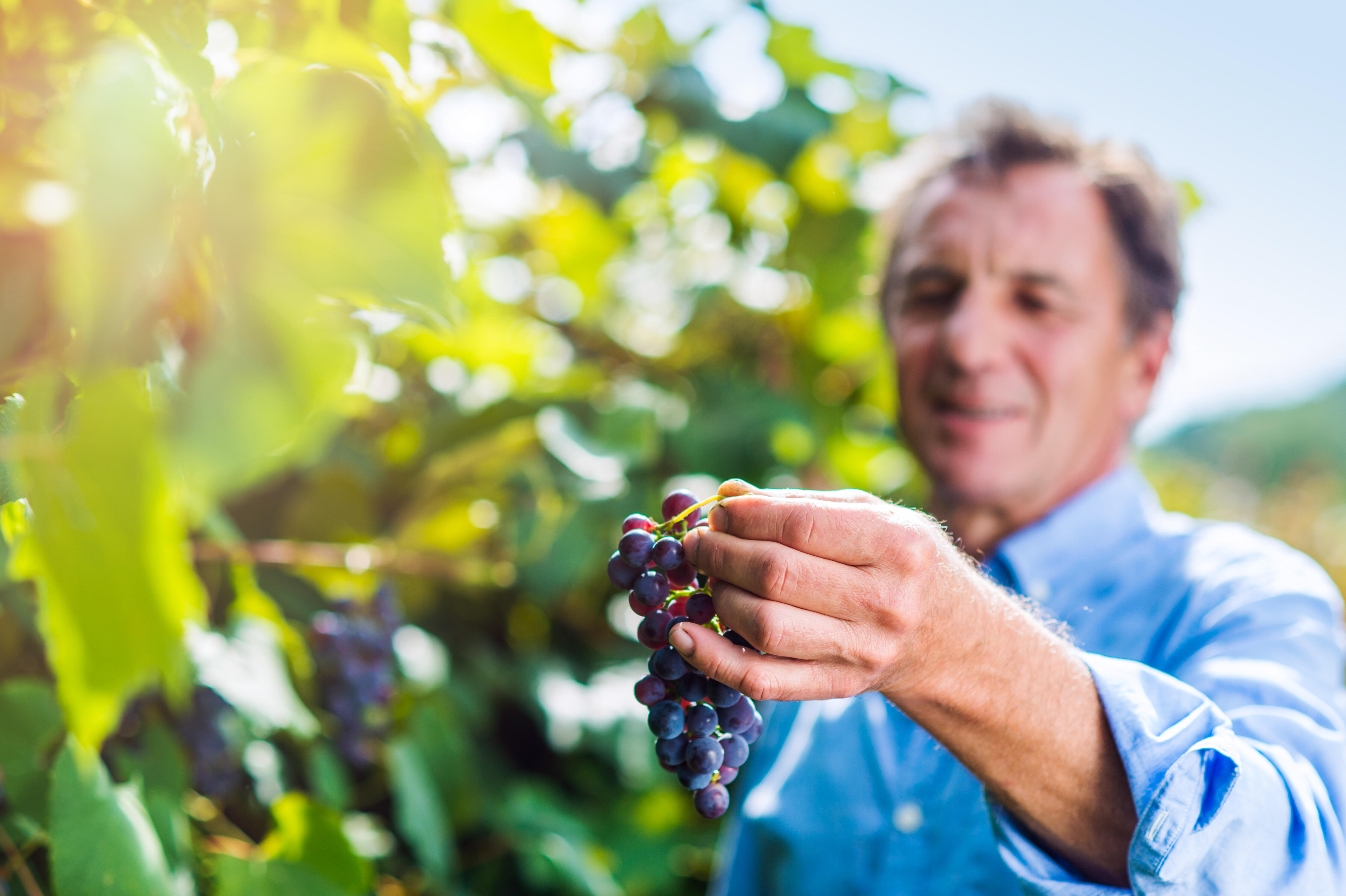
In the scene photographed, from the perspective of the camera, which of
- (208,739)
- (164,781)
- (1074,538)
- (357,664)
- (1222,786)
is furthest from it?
(1074,538)

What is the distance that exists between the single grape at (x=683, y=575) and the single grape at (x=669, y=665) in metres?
0.06

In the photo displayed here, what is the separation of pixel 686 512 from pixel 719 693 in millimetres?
168

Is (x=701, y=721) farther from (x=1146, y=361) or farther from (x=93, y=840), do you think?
(x=1146, y=361)

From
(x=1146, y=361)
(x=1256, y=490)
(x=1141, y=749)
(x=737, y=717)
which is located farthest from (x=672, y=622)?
(x=1256, y=490)

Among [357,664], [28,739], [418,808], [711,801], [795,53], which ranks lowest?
[418,808]

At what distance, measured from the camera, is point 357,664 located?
1394 mm

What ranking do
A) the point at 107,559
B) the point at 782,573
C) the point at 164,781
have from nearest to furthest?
1. the point at 107,559
2. the point at 782,573
3. the point at 164,781

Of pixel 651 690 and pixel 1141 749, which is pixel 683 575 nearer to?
pixel 651 690

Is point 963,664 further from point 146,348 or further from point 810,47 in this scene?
point 810,47

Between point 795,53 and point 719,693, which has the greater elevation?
point 795,53

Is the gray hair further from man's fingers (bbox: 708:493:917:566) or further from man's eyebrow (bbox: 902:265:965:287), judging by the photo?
man's fingers (bbox: 708:493:917:566)

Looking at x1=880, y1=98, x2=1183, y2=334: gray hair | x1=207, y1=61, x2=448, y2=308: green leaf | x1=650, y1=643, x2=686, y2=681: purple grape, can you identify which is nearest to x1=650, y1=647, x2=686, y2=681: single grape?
x1=650, y1=643, x2=686, y2=681: purple grape

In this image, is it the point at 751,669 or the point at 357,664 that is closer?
the point at 751,669

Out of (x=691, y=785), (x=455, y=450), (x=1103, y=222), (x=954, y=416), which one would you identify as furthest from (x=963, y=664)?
(x=1103, y=222)
